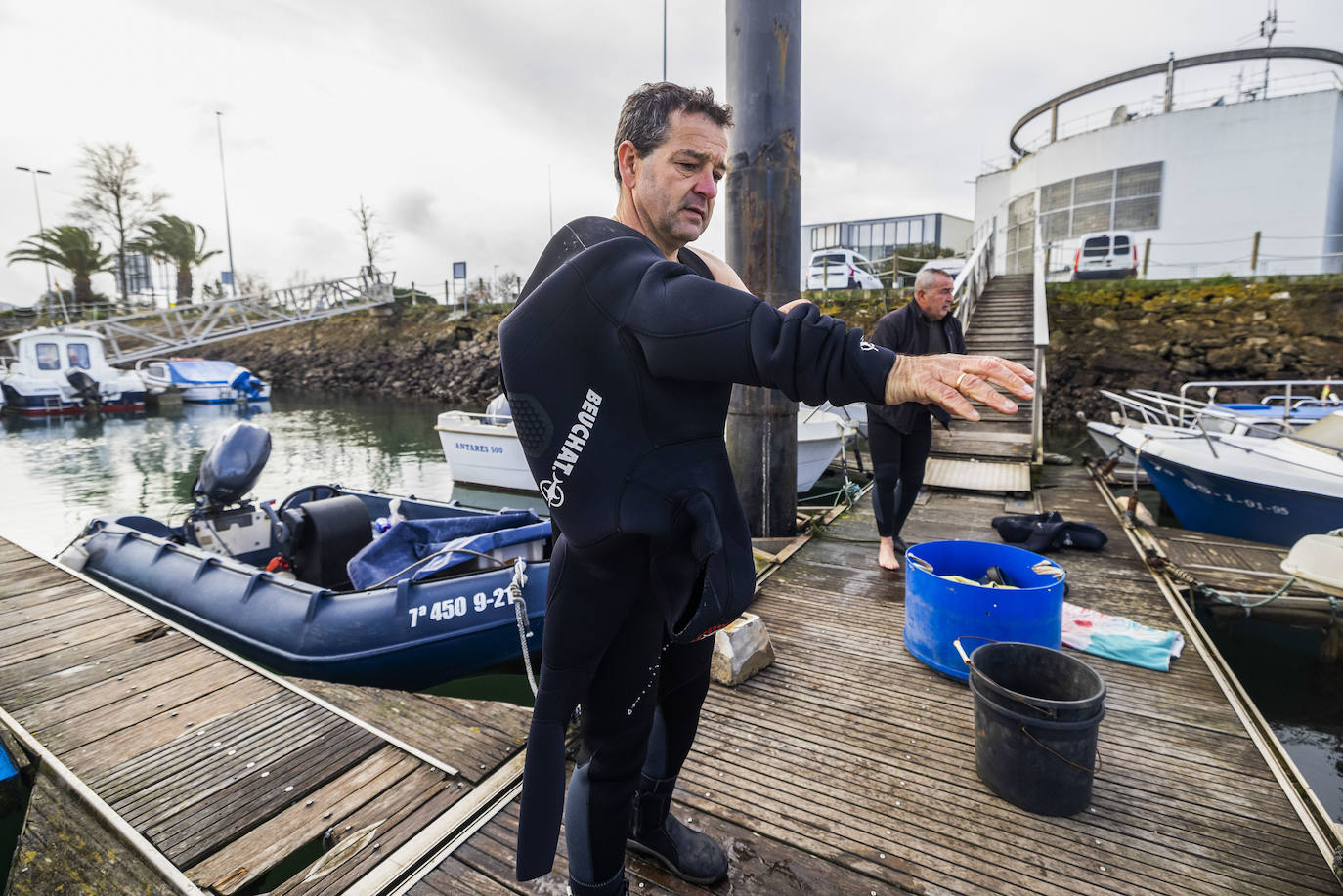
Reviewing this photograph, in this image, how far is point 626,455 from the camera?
1.22m

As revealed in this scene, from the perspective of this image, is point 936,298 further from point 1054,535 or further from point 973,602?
point 1054,535

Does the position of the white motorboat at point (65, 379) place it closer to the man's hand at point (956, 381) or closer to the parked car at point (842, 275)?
the parked car at point (842, 275)

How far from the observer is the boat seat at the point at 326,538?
5250 millimetres

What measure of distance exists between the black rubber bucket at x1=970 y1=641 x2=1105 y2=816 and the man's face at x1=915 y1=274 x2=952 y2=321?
7.98 feet

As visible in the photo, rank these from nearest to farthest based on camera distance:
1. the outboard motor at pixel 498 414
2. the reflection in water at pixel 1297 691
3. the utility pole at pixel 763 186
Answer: the reflection in water at pixel 1297 691 → the utility pole at pixel 763 186 → the outboard motor at pixel 498 414

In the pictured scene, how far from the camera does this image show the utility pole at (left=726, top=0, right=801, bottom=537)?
14.8 ft

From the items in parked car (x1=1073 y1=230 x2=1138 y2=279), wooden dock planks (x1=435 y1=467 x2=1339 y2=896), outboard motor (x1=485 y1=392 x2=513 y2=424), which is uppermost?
parked car (x1=1073 y1=230 x2=1138 y2=279)

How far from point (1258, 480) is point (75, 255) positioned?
4664cm

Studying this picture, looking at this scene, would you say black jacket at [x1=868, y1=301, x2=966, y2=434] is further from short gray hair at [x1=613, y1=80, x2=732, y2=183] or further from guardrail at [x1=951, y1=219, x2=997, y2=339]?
guardrail at [x1=951, y1=219, x2=997, y2=339]

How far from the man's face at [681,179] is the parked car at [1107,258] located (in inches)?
801

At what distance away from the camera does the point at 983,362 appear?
93 cm

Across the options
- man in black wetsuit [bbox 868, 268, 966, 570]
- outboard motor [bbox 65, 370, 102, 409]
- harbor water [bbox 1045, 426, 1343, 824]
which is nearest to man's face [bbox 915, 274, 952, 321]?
man in black wetsuit [bbox 868, 268, 966, 570]

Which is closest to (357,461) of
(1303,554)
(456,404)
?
(456,404)

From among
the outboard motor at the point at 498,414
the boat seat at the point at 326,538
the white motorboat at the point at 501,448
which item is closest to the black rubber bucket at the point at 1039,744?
the boat seat at the point at 326,538
